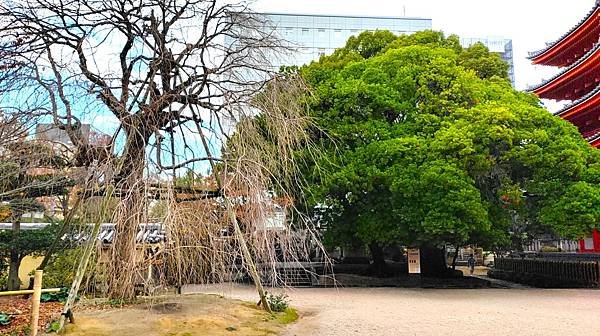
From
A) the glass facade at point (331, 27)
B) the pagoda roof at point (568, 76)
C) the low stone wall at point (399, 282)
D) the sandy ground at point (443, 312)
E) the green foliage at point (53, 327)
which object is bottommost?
the sandy ground at point (443, 312)

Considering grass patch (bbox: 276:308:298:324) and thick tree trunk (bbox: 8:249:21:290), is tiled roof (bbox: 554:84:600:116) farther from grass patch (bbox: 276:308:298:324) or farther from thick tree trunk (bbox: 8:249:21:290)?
thick tree trunk (bbox: 8:249:21:290)

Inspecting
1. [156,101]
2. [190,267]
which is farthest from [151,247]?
[156,101]

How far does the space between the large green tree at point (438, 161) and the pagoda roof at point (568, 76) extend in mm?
6612

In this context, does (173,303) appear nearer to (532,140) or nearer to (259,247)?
(259,247)

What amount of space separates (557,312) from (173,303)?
24.4 feet

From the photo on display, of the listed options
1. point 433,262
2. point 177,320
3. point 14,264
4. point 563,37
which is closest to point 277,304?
point 177,320

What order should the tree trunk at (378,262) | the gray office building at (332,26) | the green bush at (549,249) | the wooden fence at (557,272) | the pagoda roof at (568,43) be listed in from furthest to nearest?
the gray office building at (332,26) < the green bush at (549,249) < the pagoda roof at (568,43) < the tree trunk at (378,262) < the wooden fence at (557,272)

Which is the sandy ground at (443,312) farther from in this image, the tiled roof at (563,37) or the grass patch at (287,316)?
the tiled roof at (563,37)

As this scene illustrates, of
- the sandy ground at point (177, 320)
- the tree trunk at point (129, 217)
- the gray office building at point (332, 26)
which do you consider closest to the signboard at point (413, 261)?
the sandy ground at point (177, 320)

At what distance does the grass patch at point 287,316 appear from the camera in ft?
28.4

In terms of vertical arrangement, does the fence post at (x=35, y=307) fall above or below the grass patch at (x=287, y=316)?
above

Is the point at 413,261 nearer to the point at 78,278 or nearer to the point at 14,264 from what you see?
the point at 78,278

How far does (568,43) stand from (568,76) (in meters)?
2.46

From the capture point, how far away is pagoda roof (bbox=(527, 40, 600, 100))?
2079 centimetres
